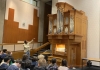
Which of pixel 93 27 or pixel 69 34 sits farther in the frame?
pixel 93 27

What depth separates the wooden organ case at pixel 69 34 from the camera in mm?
6867

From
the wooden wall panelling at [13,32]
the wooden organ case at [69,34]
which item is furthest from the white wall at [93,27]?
the wooden wall panelling at [13,32]

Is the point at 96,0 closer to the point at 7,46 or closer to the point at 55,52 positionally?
the point at 55,52

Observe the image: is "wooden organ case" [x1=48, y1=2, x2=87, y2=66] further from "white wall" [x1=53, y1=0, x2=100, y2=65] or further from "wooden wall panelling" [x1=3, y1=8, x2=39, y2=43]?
"wooden wall panelling" [x1=3, y1=8, x2=39, y2=43]

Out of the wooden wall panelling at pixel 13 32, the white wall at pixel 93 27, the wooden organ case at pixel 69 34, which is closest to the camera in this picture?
the wooden organ case at pixel 69 34

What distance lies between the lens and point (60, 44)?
7.57m

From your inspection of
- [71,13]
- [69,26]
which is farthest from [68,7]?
[69,26]

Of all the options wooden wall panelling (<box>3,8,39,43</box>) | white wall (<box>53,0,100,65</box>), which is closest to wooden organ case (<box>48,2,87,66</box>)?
white wall (<box>53,0,100,65</box>)

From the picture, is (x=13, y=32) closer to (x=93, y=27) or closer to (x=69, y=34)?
(x=69, y=34)

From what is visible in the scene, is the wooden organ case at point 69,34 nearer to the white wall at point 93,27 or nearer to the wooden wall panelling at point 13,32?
the white wall at point 93,27

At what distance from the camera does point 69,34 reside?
6.74 meters

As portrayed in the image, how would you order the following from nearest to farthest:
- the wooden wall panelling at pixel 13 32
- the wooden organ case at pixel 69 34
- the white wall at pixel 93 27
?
the wooden organ case at pixel 69 34, the white wall at pixel 93 27, the wooden wall panelling at pixel 13 32

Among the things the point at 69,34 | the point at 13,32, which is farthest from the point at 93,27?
the point at 13,32

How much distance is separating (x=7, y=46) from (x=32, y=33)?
3085 mm
